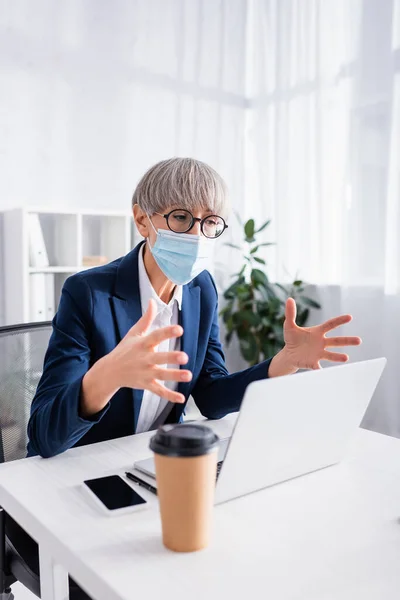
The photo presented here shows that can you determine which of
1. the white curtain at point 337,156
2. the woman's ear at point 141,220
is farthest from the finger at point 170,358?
the white curtain at point 337,156

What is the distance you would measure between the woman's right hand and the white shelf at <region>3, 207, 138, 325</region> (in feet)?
5.85

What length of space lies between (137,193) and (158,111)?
218 cm

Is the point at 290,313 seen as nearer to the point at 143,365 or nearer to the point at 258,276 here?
the point at 143,365

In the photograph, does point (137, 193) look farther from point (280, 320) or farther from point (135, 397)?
point (280, 320)

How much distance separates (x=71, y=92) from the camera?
290 centimetres

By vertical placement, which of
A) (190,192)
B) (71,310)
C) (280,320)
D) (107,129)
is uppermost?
(107,129)

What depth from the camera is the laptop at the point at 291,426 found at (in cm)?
73

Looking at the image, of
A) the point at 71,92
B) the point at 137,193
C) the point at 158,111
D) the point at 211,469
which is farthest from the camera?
the point at 158,111

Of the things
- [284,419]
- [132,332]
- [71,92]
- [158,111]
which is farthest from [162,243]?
[158,111]

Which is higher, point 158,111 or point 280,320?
point 158,111

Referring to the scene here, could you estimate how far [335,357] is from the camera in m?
1.08

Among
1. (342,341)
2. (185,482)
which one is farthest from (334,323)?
(185,482)

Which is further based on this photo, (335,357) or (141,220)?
(141,220)

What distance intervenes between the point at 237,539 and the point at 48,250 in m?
2.39
